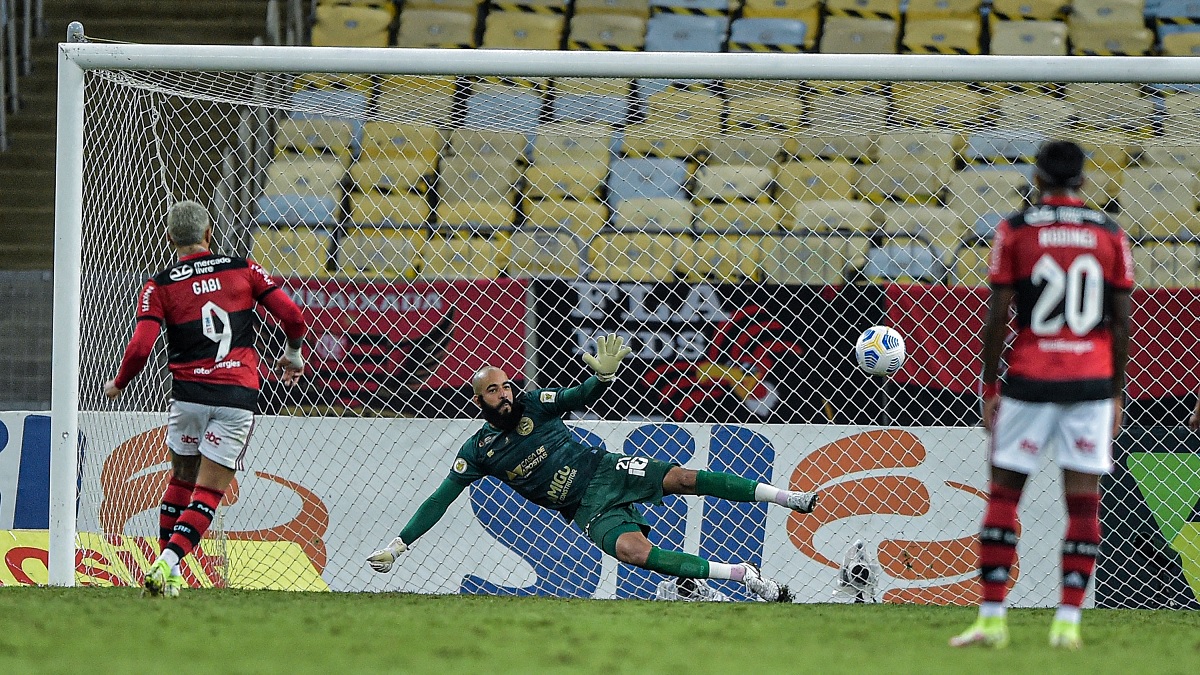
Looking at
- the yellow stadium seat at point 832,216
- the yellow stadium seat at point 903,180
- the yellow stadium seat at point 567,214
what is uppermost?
the yellow stadium seat at point 903,180

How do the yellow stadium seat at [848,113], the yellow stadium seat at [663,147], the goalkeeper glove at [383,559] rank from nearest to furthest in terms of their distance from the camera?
the goalkeeper glove at [383,559]
the yellow stadium seat at [848,113]
the yellow stadium seat at [663,147]

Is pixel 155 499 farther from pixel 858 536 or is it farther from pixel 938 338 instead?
pixel 938 338

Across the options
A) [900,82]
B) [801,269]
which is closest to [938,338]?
[801,269]

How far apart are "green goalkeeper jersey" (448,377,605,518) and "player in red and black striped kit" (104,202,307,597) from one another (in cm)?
125

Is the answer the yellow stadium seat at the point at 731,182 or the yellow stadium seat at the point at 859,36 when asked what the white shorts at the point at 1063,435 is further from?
the yellow stadium seat at the point at 859,36

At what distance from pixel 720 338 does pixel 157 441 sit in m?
3.34

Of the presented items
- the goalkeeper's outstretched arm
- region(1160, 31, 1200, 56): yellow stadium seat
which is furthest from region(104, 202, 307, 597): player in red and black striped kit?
region(1160, 31, 1200, 56): yellow stadium seat

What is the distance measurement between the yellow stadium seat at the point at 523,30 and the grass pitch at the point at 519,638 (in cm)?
664

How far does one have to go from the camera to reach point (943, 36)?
38.3 feet

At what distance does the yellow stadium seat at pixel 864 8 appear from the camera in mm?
12039

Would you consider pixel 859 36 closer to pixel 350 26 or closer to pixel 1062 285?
pixel 350 26

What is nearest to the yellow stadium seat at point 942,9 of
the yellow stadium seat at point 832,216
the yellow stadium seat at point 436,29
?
the yellow stadium seat at point 832,216

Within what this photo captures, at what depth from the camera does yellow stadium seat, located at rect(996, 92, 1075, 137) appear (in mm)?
7359

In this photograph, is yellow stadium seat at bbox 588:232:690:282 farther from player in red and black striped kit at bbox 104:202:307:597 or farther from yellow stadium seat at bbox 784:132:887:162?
player in red and black striped kit at bbox 104:202:307:597
